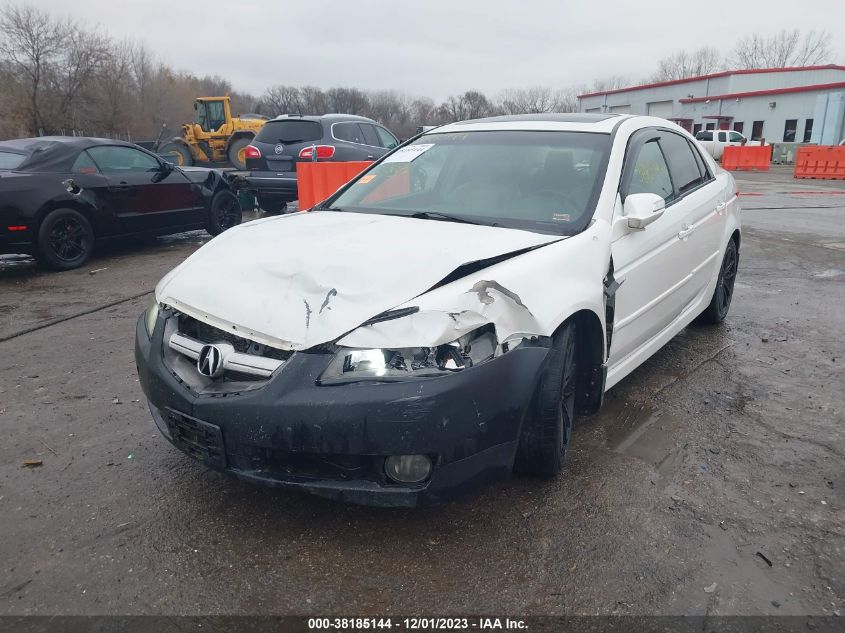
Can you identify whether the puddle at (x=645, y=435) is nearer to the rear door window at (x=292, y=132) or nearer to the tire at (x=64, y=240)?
the tire at (x=64, y=240)

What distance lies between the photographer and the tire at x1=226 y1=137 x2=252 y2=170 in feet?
72.6

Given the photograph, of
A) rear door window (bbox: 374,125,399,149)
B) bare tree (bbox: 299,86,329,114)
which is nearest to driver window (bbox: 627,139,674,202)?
rear door window (bbox: 374,125,399,149)

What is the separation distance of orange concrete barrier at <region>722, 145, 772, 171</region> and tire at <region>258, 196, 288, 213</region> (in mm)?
24734

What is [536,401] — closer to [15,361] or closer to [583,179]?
[583,179]

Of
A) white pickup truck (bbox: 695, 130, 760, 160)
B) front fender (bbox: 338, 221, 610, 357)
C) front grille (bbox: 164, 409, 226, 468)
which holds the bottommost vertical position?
white pickup truck (bbox: 695, 130, 760, 160)

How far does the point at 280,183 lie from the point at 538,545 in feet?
29.8

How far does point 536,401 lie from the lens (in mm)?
2566

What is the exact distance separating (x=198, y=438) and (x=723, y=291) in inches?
171

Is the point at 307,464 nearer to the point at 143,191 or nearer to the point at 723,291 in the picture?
the point at 723,291

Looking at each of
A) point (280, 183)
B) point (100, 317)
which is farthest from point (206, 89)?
point (100, 317)

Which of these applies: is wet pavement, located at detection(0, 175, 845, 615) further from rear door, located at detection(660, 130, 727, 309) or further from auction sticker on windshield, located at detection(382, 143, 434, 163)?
auction sticker on windshield, located at detection(382, 143, 434, 163)

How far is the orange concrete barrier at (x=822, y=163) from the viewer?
2409 cm

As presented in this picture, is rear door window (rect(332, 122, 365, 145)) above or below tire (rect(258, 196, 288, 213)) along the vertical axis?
above

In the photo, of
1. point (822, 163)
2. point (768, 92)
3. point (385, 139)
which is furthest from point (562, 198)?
point (768, 92)
